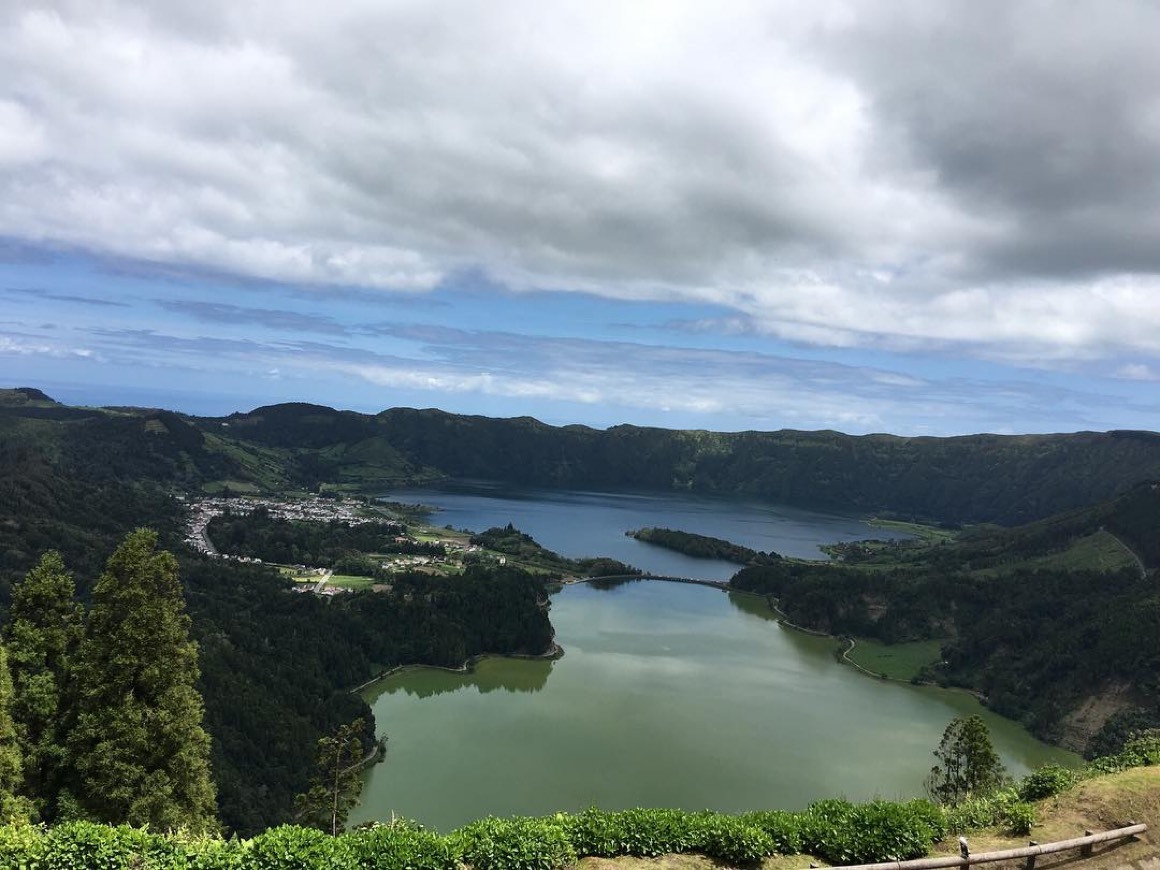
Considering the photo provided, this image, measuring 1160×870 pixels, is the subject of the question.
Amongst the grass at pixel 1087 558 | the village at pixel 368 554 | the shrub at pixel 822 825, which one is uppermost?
the shrub at pixel 822 825

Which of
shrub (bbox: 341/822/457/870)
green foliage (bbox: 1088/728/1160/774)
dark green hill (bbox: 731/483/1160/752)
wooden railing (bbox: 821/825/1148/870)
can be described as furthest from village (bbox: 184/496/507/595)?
wooden railing (bbox: 821/825/1148/870)

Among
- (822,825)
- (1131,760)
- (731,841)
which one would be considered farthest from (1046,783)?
(731,841)

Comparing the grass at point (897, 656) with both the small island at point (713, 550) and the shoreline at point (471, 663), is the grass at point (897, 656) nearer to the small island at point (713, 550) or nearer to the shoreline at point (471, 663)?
the shoreline at point (471, 663)

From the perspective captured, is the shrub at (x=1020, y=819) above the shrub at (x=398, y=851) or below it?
above

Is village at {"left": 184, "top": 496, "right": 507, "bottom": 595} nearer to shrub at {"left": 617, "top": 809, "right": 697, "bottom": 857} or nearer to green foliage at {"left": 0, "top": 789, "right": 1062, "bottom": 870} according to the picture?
green foliage at {"left": 0, "top": 789, "right": 1062, "bottom": 870}

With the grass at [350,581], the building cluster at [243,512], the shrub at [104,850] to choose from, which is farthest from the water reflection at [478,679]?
the building cluster at [243,512]

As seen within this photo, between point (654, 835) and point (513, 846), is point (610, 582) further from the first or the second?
point (513, 846)

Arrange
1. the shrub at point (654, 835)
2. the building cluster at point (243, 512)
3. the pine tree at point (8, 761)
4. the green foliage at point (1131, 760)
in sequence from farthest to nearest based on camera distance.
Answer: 1. the building cluster at point (243, 512)
2. the green foliage at point (1131, 760)
3. the pine tree at point (8, 761)
4. the shrub at point (654, 835)

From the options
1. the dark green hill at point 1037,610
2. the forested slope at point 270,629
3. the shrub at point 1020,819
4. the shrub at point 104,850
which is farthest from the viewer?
the dark green hill at point 1037,610
